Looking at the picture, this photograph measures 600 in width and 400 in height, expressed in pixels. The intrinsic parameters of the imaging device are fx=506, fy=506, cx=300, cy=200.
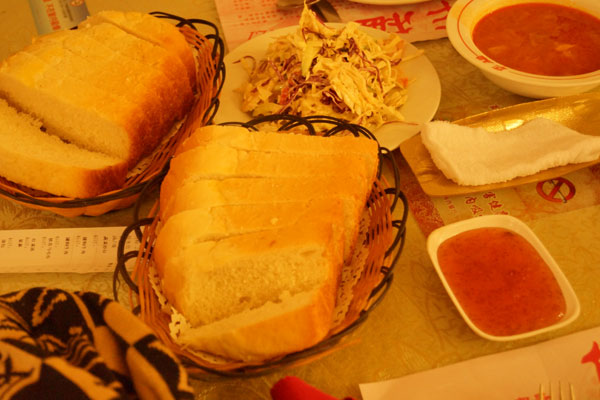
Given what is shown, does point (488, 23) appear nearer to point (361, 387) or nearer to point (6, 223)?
point (361, 387)

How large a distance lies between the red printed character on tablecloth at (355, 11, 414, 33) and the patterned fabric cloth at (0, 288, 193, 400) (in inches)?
70.8

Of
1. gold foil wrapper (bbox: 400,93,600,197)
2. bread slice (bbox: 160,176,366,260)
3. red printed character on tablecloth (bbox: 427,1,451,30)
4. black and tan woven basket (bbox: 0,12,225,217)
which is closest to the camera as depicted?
bread slice (bbox: 160,176,366,260)

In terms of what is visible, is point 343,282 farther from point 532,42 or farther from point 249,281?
point 532,42

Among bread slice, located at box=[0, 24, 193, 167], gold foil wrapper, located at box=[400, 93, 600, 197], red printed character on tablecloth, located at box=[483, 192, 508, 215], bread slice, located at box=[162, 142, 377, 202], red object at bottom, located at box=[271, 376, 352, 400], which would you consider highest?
bread slice, located at box=[0, 24, 193, 167]

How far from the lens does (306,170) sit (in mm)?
1383

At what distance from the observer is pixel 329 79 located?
184cm

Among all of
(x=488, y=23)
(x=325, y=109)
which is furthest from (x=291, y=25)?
(x=488, y=23)

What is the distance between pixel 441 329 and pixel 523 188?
0.61 metres

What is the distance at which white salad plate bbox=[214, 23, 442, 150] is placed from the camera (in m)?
1.74

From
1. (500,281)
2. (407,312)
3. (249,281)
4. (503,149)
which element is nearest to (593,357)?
(500,281)

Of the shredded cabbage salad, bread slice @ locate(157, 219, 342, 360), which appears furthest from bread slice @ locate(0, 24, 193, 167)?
bread slice @ locate(157, 219, 342, 360)

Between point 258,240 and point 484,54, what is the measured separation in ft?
3.79

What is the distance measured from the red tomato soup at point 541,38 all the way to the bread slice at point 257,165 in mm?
837

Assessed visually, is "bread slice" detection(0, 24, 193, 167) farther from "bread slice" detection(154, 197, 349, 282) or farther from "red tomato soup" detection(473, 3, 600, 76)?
"red tomato soup" detection(473, 3, 600, 76)
